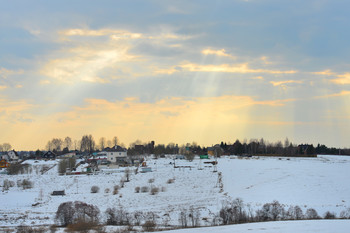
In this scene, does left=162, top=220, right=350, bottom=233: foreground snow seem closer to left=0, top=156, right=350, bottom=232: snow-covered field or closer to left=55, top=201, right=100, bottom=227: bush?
left=0, top=156, right=350, bottom=232: snow-covered field

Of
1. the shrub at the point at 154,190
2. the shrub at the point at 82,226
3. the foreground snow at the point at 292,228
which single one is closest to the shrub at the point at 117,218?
the shrub at the point at 82,226

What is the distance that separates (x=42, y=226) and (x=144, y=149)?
490ft

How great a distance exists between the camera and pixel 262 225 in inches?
1110

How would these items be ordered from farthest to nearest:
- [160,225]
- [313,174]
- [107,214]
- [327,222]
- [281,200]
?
1. [313,174]
2. [281,200]
3. [107,214]
4. [160,225]
5. [327,222]

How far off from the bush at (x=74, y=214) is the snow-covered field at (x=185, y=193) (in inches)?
87.0

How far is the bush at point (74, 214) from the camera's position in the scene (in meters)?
35.6

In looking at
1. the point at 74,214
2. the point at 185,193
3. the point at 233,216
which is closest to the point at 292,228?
the point at 233,216

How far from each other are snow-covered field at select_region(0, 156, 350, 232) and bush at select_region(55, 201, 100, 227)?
2211 mm

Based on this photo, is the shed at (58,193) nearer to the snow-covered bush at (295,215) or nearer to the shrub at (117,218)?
the shrub at (117,218)

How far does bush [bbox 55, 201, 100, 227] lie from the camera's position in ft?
117

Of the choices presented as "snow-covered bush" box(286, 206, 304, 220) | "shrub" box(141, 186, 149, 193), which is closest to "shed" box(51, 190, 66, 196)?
"shrub" box(141, 186, 149, 193)

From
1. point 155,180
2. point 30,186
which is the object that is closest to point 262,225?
point 155,180

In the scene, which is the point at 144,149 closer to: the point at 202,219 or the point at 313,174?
the point at 313,174

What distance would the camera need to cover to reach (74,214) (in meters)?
36.6
